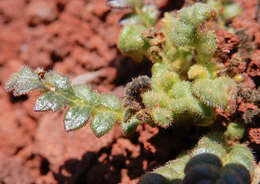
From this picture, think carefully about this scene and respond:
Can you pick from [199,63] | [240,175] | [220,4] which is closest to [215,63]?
[199,63]

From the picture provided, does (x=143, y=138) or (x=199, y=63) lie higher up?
(x=199, y=63)

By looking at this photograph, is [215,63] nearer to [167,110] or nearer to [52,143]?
[167,110]

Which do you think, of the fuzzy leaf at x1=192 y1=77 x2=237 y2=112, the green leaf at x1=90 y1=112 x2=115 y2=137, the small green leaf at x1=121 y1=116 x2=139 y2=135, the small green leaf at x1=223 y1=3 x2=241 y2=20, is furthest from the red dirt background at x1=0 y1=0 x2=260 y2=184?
the fuzzy leaf at x1=192 y1=77 x2=237 y2=112

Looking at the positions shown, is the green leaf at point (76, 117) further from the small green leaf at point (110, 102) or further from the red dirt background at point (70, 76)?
the red dirt background at point (70, 76)

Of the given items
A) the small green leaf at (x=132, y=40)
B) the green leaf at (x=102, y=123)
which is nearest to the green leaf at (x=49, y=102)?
the green leaf at (x=102, y=123)

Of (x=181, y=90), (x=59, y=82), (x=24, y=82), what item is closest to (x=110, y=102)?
(x=59, y=82)

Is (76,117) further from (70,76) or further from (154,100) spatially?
(70,76)
